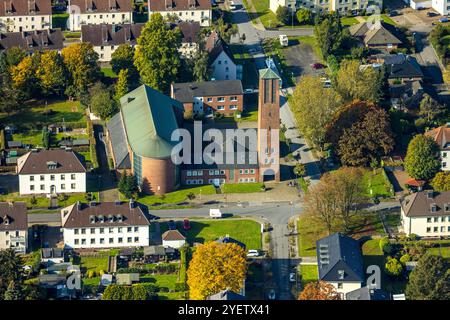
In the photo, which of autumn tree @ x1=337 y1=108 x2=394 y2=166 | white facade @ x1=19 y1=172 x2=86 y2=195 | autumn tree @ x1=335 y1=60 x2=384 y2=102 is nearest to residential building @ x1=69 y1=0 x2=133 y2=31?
autumn tree @ x1=335 y1=60 x2=384 y2=102

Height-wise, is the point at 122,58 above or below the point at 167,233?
above

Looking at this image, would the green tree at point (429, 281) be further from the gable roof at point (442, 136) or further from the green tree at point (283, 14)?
the green tree at point (283, 14)

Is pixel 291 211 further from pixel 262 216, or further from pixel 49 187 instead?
pixel 49 187

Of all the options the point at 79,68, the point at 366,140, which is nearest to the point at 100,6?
the point at 79,68

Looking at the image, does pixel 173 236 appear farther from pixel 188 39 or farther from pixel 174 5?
pixel 174 5

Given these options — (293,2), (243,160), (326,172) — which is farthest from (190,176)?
(293,2)

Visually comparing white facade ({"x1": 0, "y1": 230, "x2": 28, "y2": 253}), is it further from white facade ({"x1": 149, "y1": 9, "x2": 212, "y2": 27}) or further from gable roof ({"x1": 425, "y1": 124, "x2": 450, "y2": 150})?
white facade ({"x1": 149, "y1": 9, "x2": 212, "y2": 27})
